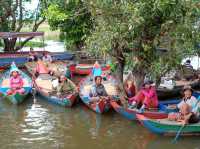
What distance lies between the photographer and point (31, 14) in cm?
2659

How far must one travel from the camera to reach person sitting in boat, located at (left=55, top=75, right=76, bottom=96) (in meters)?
14.3

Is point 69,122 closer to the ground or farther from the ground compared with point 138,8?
closer to the ground

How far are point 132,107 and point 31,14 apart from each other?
16.2 metres

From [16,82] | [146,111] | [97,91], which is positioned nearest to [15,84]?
[16,82]

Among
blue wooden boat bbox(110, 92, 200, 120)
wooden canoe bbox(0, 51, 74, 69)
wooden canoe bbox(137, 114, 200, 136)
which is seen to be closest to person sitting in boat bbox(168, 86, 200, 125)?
wooden canoe bbox(137, 114, 200, 136)

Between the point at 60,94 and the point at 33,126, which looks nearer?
the point at 33,126

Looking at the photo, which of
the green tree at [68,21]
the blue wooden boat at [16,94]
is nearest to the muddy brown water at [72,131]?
the blue wooden boat at [16,94]

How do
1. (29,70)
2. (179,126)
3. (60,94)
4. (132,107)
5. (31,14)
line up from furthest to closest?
(31,14) → (29,70) → (60,94) → (132,107) → (179,126)

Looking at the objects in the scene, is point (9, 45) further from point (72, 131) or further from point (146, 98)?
point (146, 98)

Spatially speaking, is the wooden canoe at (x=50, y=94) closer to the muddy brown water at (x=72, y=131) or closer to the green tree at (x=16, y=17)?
the muddy brown water at (x=72, y=131)

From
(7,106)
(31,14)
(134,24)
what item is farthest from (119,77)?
(31,14)

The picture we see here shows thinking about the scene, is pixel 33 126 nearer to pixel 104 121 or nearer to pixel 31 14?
pixel 104 121

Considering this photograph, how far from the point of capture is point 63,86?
47.1ft

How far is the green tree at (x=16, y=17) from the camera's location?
83.9ft
